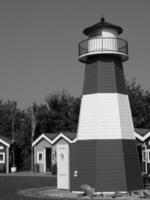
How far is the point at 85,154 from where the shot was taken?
2167cm

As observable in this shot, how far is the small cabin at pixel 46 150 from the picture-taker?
1641 inches

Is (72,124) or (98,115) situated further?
(72,124)

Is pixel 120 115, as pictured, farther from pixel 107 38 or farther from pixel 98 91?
pixel 107 38

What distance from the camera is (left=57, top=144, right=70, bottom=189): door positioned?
23984 millimetres

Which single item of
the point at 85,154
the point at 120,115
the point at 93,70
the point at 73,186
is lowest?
the point at 73,186

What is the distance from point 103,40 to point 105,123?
4115 millimetres

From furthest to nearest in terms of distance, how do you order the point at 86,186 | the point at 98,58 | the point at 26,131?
1. the point at 26,131
2. the point at 98,58
3. the point at 86,186

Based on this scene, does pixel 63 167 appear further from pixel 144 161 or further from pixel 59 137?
pixel 59 137

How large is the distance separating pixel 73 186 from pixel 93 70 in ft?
19.6

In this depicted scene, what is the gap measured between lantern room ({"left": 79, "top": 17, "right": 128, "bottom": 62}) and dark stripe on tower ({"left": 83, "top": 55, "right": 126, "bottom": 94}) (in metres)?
0.44

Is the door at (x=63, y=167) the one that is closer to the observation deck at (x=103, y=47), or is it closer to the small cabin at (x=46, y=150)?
the observation deck at (x=103, y=47)

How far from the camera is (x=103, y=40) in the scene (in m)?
21.9

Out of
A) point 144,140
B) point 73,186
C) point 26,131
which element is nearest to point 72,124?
point 26,131

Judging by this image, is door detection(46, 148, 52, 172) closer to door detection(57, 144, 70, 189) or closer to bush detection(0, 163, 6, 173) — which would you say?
bush detection(0, 163, 6, 173)
